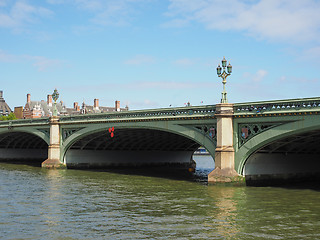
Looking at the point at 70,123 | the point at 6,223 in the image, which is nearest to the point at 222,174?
the point at 6,223

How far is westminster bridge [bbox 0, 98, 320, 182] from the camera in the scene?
31203mm

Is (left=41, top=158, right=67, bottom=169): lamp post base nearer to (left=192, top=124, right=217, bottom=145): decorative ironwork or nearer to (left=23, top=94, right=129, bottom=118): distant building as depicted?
(left=192, top=124, right=217, bottom=145): decorative ironwork

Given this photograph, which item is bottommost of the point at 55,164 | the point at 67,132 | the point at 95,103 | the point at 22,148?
the point at 55,164

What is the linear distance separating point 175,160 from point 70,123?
65.7 ft

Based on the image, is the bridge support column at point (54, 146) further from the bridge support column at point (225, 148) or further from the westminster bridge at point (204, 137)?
the bridge support column at point (225, 148)

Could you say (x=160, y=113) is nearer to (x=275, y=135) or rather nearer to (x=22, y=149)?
(x=275, y=135)

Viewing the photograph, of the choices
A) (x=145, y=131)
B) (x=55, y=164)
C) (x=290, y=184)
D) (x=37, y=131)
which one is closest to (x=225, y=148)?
(x=290, y=184)

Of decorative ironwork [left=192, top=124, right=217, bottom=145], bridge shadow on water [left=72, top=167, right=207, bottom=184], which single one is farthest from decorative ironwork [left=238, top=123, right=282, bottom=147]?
bridge shadow on water [left=72, top=167, right=207, bottom=184]

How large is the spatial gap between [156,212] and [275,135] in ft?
41.2

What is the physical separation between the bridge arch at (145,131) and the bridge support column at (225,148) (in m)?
1.57

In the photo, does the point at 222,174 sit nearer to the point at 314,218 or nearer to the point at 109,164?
the point at 314,218

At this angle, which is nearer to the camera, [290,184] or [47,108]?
[290,184]

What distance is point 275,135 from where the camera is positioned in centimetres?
3077

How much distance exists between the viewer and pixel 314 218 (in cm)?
2131
